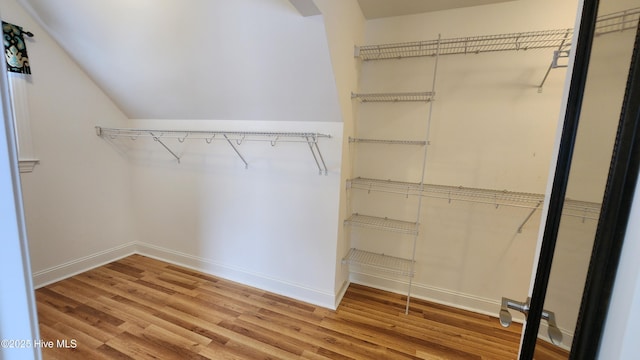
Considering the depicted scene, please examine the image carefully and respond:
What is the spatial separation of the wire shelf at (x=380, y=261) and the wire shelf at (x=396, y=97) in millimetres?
1404

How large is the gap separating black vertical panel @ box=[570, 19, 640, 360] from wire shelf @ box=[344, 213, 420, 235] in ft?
5.64

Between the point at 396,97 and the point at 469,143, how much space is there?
2.30ft

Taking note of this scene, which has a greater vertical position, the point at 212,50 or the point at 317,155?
the point at 212,50

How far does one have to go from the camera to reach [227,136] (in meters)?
2.44

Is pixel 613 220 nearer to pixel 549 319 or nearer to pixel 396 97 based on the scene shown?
pixel 549 319

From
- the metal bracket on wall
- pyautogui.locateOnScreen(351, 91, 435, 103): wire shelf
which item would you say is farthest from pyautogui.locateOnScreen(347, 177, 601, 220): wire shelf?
the metal bracket on wall

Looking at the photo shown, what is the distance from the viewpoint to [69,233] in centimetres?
254

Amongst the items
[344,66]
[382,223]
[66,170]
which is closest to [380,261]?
[382,223]

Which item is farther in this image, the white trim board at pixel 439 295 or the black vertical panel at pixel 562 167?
the white trim board at pixel 439 295

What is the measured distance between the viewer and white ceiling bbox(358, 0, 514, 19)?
1938 millimetres

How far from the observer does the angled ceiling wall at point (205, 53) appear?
5.39 ft

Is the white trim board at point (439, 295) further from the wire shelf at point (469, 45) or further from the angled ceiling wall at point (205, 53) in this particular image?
the wire shelf at point (469, 45)

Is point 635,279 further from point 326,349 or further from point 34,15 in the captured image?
point 34,15

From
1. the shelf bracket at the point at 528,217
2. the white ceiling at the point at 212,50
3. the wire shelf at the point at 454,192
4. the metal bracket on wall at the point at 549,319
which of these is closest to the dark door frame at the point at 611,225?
the metal bracket on wall at the point at 549,319
